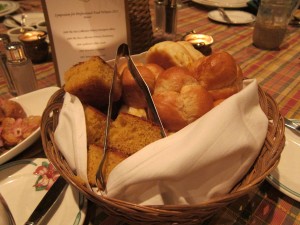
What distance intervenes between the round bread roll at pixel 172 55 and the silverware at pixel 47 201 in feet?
1.26

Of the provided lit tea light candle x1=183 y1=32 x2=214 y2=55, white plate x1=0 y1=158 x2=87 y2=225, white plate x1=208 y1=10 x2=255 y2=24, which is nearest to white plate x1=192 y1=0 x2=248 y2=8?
white plate x1=208 y1=10 x2=255 y2=24

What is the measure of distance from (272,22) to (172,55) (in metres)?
0.74

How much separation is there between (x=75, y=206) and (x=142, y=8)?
64 cm

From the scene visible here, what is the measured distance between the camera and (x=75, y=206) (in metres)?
0.52

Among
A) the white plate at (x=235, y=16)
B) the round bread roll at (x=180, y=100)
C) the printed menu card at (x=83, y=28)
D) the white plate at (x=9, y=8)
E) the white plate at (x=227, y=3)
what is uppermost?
the printed menu card at (x=83, y=28)

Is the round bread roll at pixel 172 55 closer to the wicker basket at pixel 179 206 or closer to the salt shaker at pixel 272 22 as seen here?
→ the wicker basket at pixel 179 206

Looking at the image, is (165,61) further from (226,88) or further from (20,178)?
(20,178)

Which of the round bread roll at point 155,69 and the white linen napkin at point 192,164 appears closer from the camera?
the white linen napkin at point 192,164

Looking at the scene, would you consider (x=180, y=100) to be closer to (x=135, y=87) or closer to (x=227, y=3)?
(x=135, y=87)

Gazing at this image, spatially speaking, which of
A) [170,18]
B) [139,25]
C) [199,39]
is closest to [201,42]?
[199,39]

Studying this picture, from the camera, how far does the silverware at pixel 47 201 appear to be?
0.49 meters

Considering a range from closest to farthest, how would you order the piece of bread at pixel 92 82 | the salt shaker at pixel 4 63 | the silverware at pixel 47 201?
the silverware at pixel 47 201, the piece of bread at pixel 92 82, the salt shaker at pixel 4 63

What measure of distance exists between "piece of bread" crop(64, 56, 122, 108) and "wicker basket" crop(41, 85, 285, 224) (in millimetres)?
74

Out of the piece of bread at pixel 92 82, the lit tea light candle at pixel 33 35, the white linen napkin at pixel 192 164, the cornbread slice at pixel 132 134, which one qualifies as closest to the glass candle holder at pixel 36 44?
the lit tea light candle at pixel 33 35
